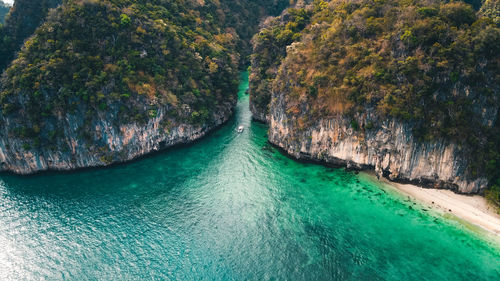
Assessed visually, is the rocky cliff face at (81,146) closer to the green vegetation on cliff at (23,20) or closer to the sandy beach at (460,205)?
the green vegetation on cliff at (23,20)

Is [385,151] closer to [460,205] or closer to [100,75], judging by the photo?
[460,205]

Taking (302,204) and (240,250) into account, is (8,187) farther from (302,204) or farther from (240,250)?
(302,204)

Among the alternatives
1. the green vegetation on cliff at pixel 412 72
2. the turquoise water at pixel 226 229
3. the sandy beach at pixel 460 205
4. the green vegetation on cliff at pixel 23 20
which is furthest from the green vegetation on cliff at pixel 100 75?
the sandy beach at pixel 460 205

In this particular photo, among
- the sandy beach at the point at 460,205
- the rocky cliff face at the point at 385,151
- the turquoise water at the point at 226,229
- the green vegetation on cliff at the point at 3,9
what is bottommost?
the turquoise water at the point at 226,229

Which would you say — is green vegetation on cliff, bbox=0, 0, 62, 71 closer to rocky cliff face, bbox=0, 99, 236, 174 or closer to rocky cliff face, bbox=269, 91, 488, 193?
rocky cliff face, bbox=0, 99, 236, 174

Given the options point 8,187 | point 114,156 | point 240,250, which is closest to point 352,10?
point 240,250

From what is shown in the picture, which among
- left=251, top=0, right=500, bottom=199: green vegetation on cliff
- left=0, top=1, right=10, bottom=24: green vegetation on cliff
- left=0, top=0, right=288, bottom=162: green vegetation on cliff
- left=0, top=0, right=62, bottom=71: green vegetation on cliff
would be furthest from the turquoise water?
left=0, top=1, right=10, bottom=24: green vegetation on cliff
